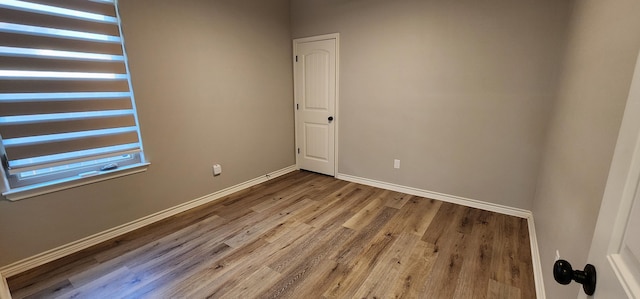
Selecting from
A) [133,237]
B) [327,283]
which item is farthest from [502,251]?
[133,237]

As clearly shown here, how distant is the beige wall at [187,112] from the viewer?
216cm

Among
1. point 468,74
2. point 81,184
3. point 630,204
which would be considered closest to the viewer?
point 630,204

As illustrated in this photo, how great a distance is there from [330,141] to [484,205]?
6.72ft

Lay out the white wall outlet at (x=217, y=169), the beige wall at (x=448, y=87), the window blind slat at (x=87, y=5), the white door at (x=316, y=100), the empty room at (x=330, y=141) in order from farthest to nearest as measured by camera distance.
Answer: the white door at (x=316, y=100) < the white wall outlet at (x=217, y=169) < the beige wall at (x=448, y=87) < the window blind slat at (x=87, y=5) < the empty room at (x=330, y=141)

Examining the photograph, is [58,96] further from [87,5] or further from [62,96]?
[87,5]

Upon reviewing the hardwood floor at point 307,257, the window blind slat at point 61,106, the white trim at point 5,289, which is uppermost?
the window blind slat at point 61,106

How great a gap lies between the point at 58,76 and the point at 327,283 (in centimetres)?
254

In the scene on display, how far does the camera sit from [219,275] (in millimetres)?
1933

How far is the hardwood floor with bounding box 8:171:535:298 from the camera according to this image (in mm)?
1791

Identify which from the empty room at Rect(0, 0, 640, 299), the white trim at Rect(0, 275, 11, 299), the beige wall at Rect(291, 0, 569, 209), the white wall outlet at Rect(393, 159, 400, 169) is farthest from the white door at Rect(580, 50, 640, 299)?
the white wall outlet at Rect(393, 159, 400, 169)

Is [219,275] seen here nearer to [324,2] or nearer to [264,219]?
[264,219]

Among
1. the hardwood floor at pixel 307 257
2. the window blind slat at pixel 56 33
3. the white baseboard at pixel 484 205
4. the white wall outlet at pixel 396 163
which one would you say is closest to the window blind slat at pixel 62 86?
the window blind slat at pixel 56 33

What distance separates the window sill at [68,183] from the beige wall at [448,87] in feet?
8.17

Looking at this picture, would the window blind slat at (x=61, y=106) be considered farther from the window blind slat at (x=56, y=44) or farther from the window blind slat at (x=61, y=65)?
the window blind slat at (x=56, y=44)
